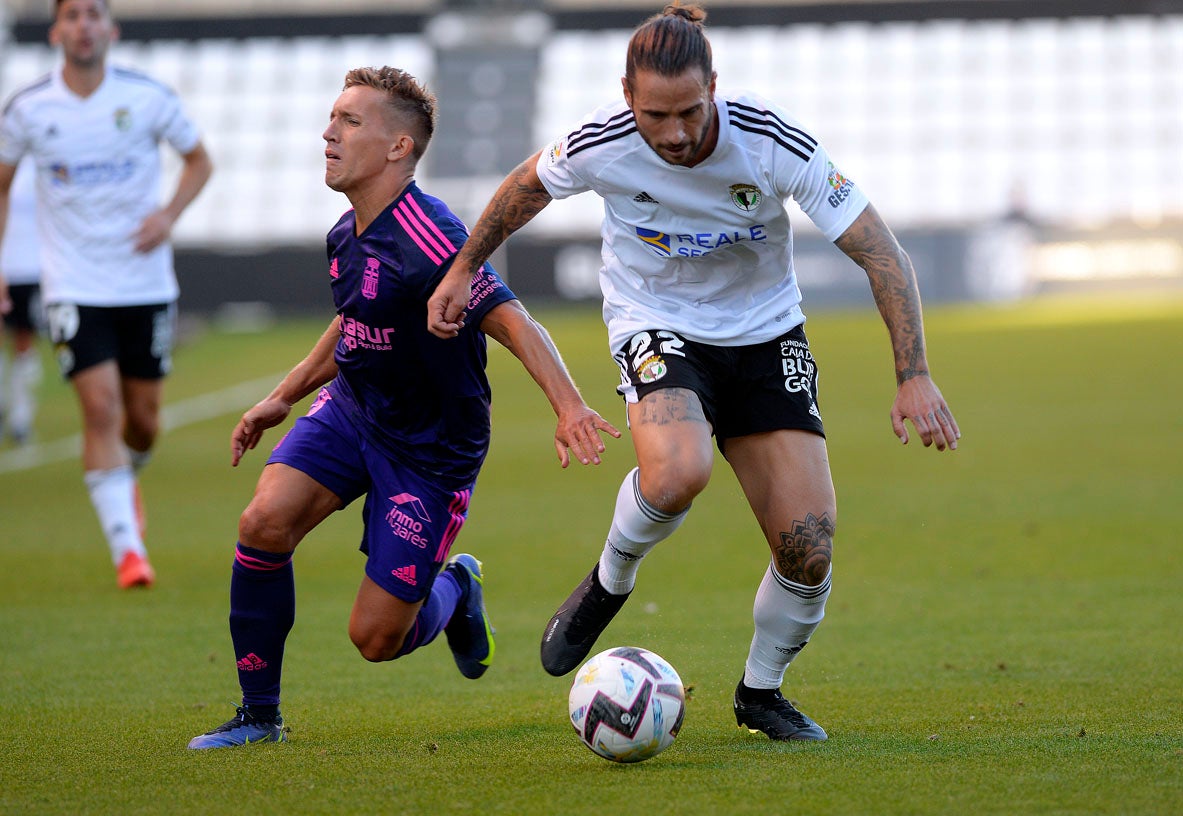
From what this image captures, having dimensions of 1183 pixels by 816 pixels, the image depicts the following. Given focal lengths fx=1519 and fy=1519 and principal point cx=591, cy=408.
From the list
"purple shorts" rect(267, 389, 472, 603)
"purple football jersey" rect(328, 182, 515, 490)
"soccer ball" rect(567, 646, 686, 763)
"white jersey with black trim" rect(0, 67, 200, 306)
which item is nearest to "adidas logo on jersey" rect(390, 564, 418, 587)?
"purple shorts" rect(267, 389, 472, 603)

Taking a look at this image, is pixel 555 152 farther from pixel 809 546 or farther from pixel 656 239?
pixel 809 546

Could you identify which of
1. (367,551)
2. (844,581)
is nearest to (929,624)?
(844,581)

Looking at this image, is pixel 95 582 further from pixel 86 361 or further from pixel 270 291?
pixel 270 291

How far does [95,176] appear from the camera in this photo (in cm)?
812

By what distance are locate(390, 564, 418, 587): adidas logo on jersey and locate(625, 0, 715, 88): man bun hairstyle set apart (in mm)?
1732

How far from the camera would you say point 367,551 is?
513cm

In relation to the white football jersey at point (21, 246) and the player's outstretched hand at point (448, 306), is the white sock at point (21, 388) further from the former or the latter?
the player's outstretched hand at point (448, 306)

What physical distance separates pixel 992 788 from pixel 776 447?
133 centimetres

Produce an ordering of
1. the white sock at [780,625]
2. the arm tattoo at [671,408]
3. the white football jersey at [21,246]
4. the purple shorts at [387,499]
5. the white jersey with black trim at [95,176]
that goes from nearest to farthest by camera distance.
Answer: the arm tattoo at [671,408] → the white sock at [780,625] → the purple shorts at [387,499] → the white jersey with black trim at [95,176] → the white football jersey at [21,246]

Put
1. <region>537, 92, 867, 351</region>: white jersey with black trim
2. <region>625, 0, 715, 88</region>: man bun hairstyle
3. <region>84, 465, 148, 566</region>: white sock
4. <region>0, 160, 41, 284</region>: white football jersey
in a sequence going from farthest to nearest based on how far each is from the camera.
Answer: <region>0, 160, 41, 284</region>: white football jersey → <region>84, 465, 148, 566</region>: white sock → <region>537, 92, 867, 351</region>: white jersey with black trim → <region>625, 0, 715, 88</region>: man bun hairstyle

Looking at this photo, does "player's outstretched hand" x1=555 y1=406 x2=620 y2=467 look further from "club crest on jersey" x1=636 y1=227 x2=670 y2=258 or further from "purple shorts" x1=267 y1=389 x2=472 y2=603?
"purple shorts" x1=267 y1=389 x2=472 y2=603

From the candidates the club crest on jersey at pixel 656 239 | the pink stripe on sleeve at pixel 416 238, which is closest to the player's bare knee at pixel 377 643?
the pink stripe on sleeve at pixel 416 238

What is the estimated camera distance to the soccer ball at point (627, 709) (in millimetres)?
4301

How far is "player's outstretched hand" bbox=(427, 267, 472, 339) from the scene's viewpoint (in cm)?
455
